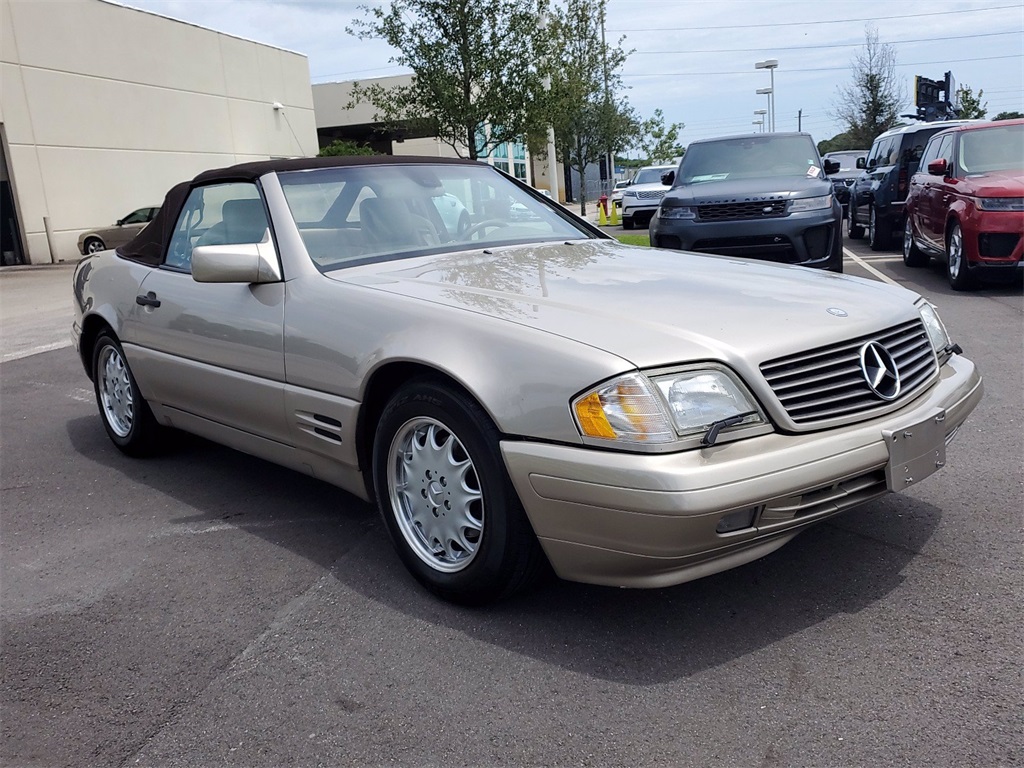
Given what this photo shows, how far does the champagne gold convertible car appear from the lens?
2.63 meters

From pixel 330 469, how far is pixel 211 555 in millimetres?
643

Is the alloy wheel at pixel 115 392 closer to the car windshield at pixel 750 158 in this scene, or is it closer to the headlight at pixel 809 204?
the headlight at pixel 809 204

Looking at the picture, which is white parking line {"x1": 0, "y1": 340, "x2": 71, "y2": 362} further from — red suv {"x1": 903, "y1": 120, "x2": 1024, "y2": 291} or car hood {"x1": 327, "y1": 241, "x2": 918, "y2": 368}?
red suv {"x1": 903, "y1": 120, "x2": 1024, "y2": 291}

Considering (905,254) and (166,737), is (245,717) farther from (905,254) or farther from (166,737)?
(905,254)

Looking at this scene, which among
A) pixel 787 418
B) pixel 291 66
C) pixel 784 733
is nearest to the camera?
pixel 784 733

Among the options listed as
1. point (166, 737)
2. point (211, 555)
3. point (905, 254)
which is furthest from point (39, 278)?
point (166, 737)

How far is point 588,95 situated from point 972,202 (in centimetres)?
2312

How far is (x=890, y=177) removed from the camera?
13.2 metres

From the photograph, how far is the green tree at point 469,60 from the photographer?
19.3 m

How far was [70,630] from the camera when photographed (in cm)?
322

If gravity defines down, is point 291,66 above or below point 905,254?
above

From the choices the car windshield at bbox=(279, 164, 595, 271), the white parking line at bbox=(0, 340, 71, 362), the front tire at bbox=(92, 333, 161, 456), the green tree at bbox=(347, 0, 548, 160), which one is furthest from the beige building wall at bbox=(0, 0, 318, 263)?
the car windshield at bbox=(279, 164, 595, 271)

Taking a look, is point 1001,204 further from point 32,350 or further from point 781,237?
point 32,350

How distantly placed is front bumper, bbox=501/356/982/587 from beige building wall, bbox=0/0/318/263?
23836mm
